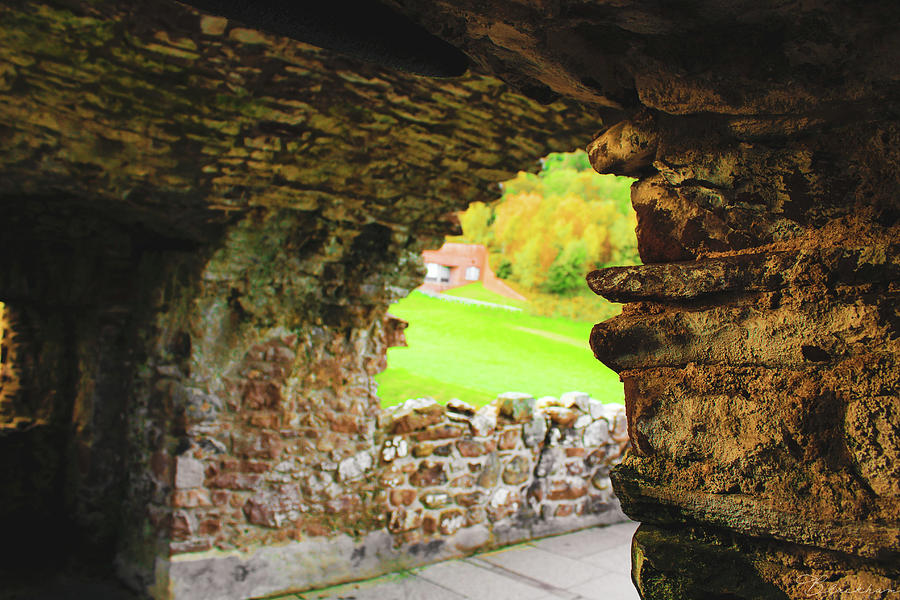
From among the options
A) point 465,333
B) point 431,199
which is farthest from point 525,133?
point 465,333

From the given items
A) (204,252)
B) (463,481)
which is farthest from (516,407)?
(204,252)

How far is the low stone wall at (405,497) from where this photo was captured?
4172 mm

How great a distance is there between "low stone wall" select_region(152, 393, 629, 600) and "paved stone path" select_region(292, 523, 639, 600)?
5.1 inches

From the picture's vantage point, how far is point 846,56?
920mm

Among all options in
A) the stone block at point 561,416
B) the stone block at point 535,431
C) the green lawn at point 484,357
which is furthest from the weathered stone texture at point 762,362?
the green lawn at point 484,357

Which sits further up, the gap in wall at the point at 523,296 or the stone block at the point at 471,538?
the gap in wall at the point at 523,296

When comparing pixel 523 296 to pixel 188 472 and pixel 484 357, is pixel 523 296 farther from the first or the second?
pixel 188 472

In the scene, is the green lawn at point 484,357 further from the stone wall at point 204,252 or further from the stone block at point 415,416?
the stone wall at point 204,252

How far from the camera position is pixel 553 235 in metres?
11.2

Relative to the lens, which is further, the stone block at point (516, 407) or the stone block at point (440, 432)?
the stone block at point (516, 407)

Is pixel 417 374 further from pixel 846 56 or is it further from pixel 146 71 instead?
pixel 846 56

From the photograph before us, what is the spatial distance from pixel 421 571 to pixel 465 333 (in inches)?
174

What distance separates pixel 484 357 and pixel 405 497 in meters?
3.82

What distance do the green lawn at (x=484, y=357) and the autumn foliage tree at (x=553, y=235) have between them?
78cm
